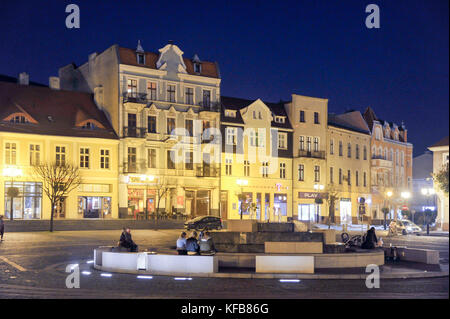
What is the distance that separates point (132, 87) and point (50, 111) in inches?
287

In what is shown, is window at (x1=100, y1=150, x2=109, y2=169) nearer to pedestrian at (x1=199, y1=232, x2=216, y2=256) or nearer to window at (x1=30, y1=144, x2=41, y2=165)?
window at (x1=30, y1=144, x2=41, y2=165)

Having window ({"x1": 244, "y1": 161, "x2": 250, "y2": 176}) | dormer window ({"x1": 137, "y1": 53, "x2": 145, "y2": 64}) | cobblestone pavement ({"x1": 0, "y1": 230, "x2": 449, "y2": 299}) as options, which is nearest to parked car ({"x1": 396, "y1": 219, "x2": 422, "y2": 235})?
window ({"x1": 244, "y1": 161, "x2": 250, "y2": 176})

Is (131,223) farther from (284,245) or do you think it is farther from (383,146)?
(383,146)

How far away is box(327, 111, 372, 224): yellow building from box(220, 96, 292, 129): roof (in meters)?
5.65

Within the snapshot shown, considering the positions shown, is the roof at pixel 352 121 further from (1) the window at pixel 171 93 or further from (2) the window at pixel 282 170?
(1) the window at pixel 171 93

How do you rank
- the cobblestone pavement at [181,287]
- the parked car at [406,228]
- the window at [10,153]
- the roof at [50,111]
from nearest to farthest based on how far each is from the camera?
1. the cobblestone pavement at [181,287]
2. the parked car at [406,228]
3. the window at [10,153]
4. the roof at [50,111]

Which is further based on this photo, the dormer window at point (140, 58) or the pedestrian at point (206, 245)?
the dormer window at point (140, 58)

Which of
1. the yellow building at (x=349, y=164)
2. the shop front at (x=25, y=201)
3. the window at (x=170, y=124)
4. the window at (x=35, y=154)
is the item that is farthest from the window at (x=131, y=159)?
the yellow building at (x=349, y=164)

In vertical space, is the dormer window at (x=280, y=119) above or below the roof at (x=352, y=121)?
below

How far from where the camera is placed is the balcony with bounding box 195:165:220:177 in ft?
186

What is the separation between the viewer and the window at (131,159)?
5300 centimetres

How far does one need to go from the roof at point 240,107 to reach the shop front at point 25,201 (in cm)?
1909

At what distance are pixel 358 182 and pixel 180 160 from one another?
2324 centimetres

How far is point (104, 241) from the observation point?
3241cm
